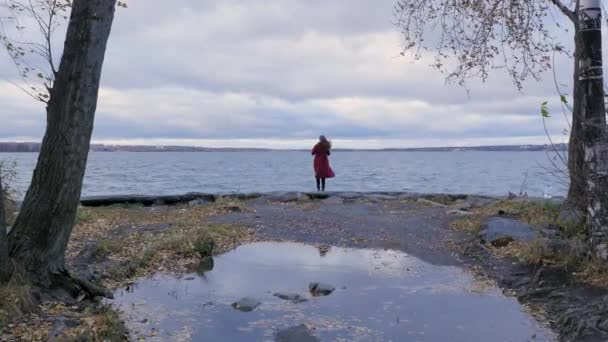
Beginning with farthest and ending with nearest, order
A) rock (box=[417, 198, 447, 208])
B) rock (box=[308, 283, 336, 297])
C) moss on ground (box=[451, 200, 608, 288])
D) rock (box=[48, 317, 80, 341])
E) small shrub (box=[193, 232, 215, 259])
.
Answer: rock (box=[417, 198, 447, 208]) < small shrub (box=[193, 232, 215, 259]) < rock (box=[308, 283, 336, 297]) < moss on ground (box=[451, 200, 608, 288]) < rock (box=[48, 317, 80, 341])

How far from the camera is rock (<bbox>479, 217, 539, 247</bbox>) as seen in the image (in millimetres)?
9461

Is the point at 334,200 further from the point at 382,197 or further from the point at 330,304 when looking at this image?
the point at 330,304

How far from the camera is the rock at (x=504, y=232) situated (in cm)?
946

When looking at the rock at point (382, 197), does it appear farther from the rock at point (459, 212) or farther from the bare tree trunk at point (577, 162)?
the bare tree trunk at point (577, 162)

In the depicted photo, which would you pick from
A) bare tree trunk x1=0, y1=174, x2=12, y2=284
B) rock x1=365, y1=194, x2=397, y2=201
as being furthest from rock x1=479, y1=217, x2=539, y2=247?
bare tree trunk x1=0, y1=174, x2=12, y2=284

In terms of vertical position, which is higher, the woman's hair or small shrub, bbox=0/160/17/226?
the woman's hair

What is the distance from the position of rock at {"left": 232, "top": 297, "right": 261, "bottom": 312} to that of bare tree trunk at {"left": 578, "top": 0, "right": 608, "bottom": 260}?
4197mm

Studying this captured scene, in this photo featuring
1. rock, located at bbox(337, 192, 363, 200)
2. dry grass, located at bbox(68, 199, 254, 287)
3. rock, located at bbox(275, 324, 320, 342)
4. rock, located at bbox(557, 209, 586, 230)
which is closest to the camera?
rock, located at bbox(275, 324, 320, 342)

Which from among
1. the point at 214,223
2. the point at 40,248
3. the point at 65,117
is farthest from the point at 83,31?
the point at 214,223

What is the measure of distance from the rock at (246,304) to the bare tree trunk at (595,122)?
4197 mm

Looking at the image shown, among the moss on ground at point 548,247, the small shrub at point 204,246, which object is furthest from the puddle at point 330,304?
the moss on ground at point 548,247

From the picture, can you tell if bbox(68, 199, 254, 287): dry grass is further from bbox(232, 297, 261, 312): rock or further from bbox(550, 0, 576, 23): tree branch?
bbox(550, 0, 576, 23): tree branch

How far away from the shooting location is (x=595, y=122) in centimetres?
697

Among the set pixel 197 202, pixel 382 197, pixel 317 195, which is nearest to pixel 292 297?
pixel 197 202
